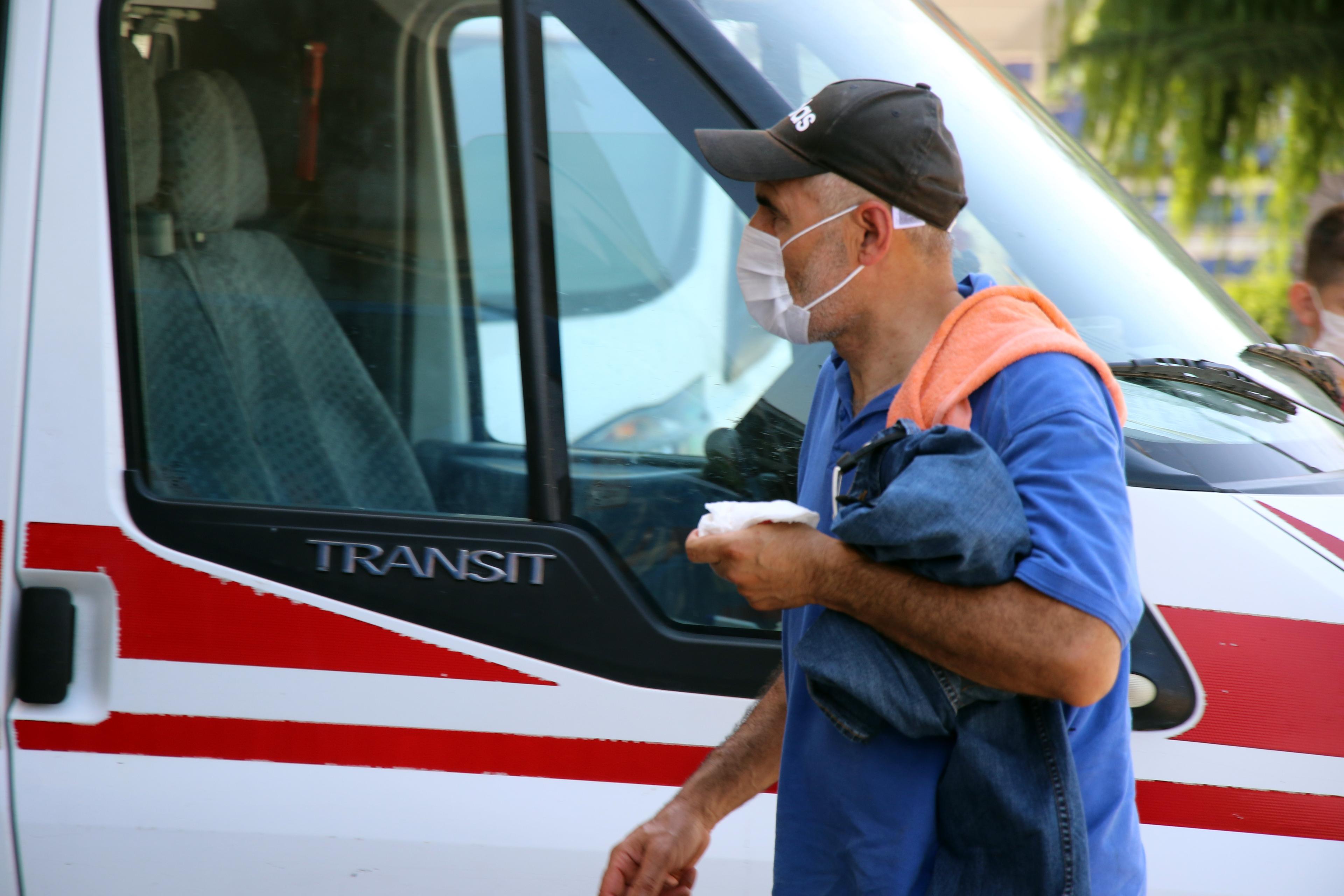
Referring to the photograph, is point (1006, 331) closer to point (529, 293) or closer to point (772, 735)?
point (772, 735)

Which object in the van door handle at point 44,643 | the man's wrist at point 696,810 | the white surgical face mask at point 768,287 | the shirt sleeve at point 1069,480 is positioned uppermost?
the white surgical face mask at point 768,287

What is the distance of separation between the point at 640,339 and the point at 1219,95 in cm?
753

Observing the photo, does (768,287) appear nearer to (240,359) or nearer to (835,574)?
(835,574)

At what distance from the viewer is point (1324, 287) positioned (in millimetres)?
3258

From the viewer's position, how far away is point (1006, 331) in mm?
1244

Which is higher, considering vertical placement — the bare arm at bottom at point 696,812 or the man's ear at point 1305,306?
the man's ear at point 1305,306

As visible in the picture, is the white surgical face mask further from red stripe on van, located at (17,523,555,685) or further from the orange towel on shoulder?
red stripe on van, located at (17,523,555,685)

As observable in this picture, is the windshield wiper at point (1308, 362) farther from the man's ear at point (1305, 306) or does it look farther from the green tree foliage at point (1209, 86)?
the green tree foliage at point (1209, 86)

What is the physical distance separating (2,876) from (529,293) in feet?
3.57

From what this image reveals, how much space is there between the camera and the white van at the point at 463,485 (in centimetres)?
168

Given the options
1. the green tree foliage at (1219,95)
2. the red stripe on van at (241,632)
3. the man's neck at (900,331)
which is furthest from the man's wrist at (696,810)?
the green tree foliage at (1219,95)

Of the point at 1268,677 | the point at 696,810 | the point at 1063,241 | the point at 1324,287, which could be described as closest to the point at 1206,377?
the point at 1063,241

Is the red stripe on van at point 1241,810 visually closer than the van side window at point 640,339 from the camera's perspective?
Yes

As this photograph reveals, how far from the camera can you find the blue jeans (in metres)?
1.13
